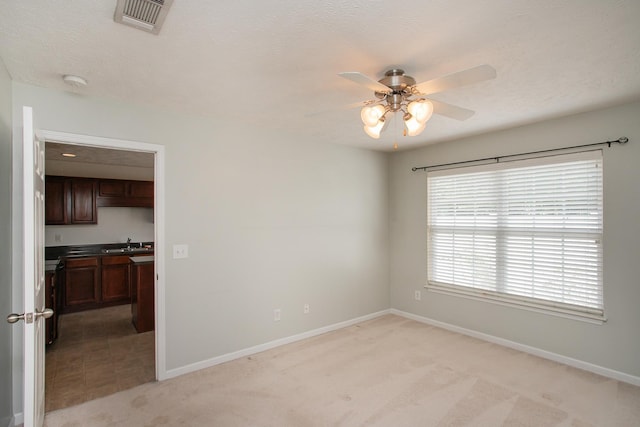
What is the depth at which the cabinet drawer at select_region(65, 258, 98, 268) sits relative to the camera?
5.16 metres

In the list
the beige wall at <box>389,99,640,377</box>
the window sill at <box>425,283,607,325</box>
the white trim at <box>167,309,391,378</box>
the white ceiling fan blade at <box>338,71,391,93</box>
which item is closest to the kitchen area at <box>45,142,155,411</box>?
the white trim at <box>167,309,391,378</box>

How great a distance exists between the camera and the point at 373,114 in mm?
1971

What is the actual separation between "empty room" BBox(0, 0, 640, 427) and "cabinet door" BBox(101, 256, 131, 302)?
1.78 feet

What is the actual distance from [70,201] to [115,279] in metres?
1.51

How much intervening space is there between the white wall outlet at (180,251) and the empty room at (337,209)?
0.07ft

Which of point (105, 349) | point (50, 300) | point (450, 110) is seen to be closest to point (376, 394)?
point (450, 110)

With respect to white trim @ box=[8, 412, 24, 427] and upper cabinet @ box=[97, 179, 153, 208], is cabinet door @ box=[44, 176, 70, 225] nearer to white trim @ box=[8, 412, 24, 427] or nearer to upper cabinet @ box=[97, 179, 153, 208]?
upper cabinet @ box=[97, 179, 153, 208]

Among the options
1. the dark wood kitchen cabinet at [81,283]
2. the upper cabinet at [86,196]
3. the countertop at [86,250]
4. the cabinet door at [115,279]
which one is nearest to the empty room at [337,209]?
the dark wood kitchen cabinet at [81,283]

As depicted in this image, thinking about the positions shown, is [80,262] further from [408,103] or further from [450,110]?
[450,110]

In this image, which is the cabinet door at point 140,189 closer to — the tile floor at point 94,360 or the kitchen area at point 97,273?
the kitchen area at point 97,273

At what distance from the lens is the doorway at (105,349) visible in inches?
105

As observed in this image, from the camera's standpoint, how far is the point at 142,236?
253 inches

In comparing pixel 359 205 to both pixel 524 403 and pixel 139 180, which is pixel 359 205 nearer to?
pixel 524 403

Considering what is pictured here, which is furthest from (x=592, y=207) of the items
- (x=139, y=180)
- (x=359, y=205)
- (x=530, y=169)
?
(x=139, y=180)
